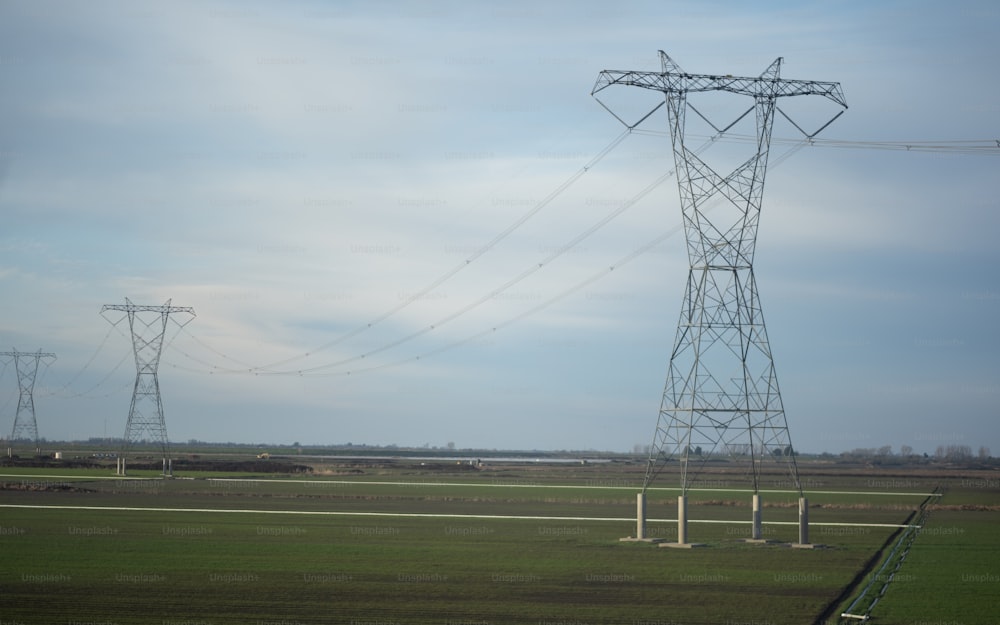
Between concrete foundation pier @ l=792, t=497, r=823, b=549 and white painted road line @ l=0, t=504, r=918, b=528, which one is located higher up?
concrete foundation pier @ l=792, t=497, r=823, b=549

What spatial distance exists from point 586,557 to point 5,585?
18411 mm

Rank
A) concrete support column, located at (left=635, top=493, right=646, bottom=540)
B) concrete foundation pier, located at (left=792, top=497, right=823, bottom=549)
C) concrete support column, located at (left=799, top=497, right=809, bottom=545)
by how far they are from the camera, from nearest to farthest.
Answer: concrete support column, located at (left=799, top=497, right=809, bottom=545) → concrete foundation pier, located at (left=792, top=497, right=823, bottom=549) → concrete support column, located at (left=635, top=493, right=646, bottom=540)

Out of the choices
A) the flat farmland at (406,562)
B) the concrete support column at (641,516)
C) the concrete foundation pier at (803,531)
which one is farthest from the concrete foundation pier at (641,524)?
the concrete foundation pier at (803,531)

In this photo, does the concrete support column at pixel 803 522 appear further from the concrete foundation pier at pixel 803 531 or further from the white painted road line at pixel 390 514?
the white painted road line at pixel 390 514

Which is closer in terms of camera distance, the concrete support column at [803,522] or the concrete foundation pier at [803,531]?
the concrete support column at [803,522]

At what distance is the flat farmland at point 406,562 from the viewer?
77.5 feet

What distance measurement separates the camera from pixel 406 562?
32938mm

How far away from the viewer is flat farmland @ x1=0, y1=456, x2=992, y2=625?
23.6 m

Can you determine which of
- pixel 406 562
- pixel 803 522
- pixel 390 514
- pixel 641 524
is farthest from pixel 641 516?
pixel 390 514

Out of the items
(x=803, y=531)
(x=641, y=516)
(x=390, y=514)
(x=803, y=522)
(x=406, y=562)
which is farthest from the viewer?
(x=390, y=514)

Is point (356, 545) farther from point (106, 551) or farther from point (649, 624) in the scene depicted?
point (649, 624)

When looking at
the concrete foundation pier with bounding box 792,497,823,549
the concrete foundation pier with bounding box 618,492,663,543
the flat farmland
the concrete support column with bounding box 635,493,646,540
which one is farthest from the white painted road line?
the concrete foundation pier with bounding box 792,497,823,549

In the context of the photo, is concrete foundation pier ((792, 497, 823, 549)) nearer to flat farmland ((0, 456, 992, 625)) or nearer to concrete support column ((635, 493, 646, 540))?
flat farmland ((0, 456, 992, 625))

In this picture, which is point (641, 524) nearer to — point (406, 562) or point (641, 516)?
point (641, 516)
